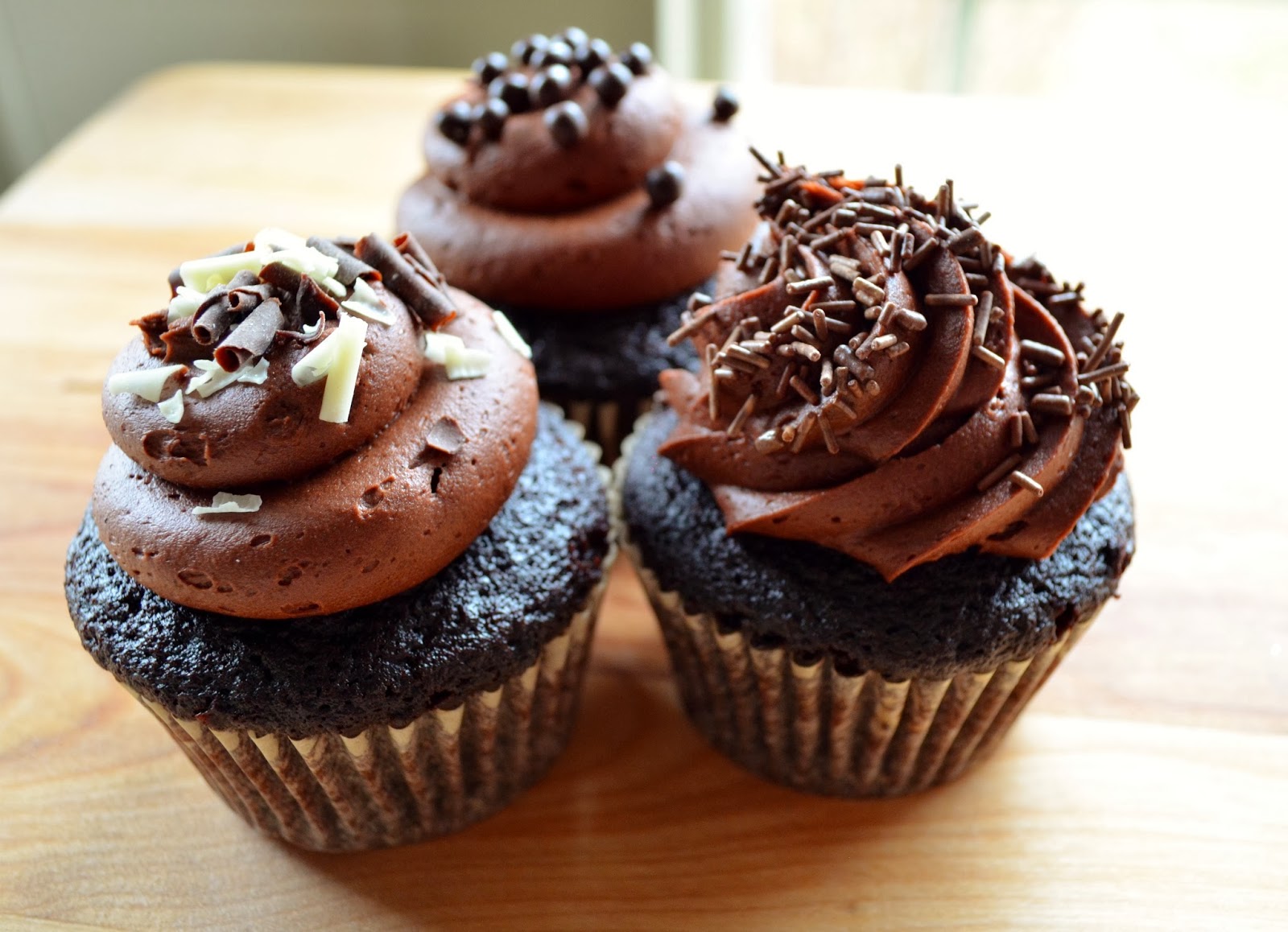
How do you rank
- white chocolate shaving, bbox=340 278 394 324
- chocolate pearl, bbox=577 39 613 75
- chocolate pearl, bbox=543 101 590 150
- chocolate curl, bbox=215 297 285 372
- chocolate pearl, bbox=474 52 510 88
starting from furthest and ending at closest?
chocolate pearl, bbox=474 52 510 88, chocolate pearl, bbox=577 39 613 75, chocolate pearl, bbox=543 101 590 150, white chocolate shaving, bbox=340 278 394 324, chocolate curl, bbox=215 297 285 372

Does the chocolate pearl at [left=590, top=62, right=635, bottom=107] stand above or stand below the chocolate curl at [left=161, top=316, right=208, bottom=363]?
below

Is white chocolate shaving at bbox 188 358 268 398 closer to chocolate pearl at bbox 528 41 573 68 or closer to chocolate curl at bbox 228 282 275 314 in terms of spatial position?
chocolate curl at bbox 228 282 275 314

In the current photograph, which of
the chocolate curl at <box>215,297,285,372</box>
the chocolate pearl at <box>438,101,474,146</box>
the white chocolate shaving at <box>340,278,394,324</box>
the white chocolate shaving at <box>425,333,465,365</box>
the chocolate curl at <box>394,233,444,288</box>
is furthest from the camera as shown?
the chocolate pearl at <box>438,101,474,146</box>

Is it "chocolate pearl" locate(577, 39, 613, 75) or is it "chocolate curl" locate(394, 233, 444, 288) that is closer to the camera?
"chocolate curl" locate(394, 233, 444, 288)

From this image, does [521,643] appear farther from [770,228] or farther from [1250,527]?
[1250,527]

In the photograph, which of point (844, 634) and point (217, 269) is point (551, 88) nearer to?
point (217, 269)

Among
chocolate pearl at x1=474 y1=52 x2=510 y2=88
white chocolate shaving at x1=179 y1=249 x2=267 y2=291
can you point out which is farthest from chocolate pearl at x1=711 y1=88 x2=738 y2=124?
white chocolate shaving at x1=179 y1=249 x2=267 y2=291

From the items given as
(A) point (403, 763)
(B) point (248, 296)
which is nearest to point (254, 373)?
(B) point (248, 296)
